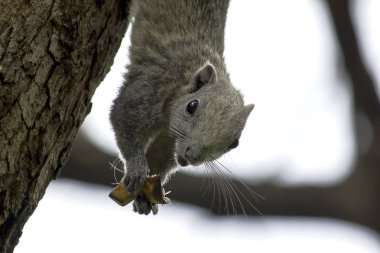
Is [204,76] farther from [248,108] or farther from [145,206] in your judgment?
[145,206]

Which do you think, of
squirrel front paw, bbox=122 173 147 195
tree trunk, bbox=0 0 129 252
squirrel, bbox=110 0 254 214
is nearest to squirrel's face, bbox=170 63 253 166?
squirrel, bbox=110 0 254 214

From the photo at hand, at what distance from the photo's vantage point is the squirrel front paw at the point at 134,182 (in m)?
4.30

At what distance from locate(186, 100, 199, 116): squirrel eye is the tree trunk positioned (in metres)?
1.00

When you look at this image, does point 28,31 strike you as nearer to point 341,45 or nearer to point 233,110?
point 233,110

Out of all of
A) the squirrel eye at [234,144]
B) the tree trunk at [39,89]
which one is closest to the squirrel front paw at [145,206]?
the squirrel eye at [234,144]

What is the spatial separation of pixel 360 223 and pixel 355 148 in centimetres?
61

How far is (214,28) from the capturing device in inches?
210

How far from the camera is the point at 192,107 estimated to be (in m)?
4.47

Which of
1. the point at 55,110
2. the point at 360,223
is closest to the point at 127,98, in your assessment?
the point at 55,110

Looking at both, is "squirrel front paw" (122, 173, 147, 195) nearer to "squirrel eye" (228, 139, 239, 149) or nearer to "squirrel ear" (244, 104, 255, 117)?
"squirrel eye" (228, 139, 239, 149)

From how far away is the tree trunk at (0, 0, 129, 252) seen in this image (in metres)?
2.83

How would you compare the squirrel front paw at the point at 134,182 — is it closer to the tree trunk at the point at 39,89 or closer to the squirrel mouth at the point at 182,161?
the squirrel mouth at the point at 182,161

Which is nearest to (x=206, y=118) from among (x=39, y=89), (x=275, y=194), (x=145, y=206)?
(x=145, y=206)

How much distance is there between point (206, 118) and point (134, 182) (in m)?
0.57
